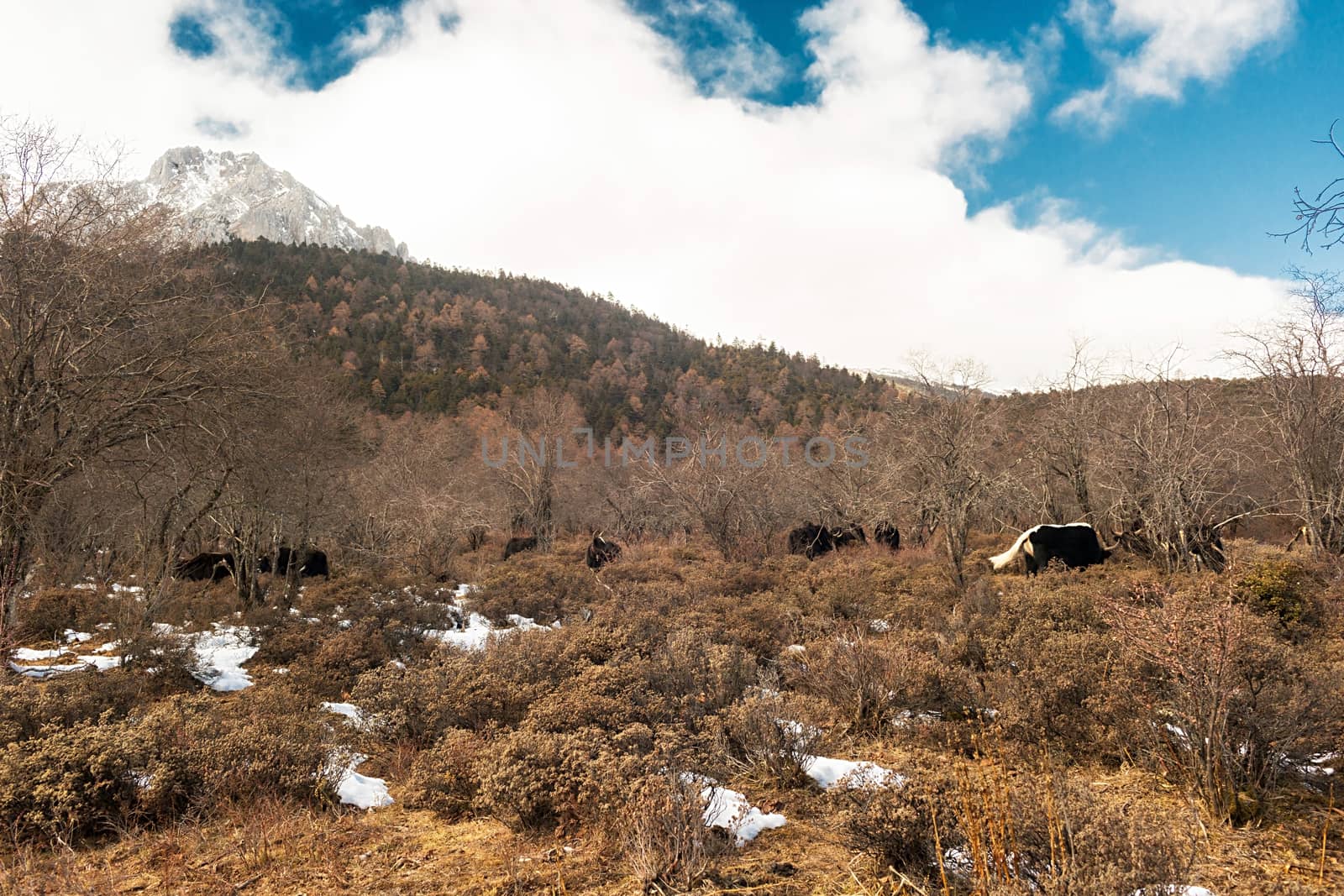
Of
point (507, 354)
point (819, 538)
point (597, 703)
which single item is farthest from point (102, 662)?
point (507, 354)

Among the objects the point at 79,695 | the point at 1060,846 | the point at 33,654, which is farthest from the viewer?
the point at 33,654

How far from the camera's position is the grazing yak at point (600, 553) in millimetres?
18531

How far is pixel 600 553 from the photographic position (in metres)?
19.0

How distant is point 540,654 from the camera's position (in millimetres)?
7113

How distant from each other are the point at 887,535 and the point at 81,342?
64.0 ft

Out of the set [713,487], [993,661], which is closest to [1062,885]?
[993,661]

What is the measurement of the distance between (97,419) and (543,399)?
23965 millimetres

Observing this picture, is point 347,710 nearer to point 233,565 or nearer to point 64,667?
point 64,667

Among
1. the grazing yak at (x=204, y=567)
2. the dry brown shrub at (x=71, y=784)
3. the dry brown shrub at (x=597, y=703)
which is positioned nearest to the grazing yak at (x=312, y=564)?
the grazing yak at (x=204, y=567)

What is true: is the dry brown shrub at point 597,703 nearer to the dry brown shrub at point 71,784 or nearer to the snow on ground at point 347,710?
the snow on ground at point 347,710

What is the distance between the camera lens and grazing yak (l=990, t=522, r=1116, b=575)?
516 inches

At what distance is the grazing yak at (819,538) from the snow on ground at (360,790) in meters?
13.8

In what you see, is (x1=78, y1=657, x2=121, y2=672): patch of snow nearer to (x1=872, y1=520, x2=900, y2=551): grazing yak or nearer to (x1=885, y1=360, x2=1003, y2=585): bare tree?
(x1=885, y1=360, x2=1003, y2=585): bare tree

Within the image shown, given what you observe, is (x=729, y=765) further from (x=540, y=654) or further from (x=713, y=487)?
(x=713, y=487)
